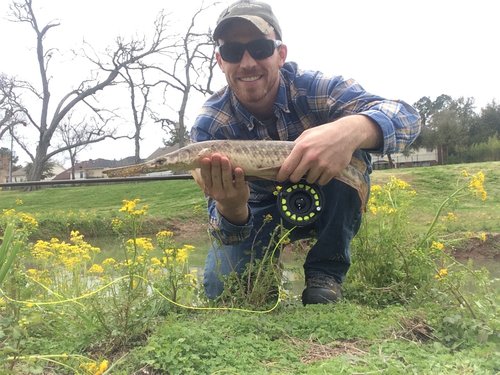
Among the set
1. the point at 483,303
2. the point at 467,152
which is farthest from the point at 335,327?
the point at 467,152

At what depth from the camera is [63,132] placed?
41.0m

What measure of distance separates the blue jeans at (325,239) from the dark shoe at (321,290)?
0.07 m

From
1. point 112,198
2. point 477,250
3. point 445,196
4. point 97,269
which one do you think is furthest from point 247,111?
point 112,198

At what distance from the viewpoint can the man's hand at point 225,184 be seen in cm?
252

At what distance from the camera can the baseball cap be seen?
2.95 m

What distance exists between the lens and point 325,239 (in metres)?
3.20

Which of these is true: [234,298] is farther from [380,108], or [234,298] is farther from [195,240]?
[195,240]

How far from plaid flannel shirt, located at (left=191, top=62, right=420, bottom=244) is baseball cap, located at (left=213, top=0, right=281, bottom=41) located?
13.7 inches

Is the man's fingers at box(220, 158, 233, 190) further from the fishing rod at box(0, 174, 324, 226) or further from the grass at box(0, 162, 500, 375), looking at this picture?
the grass at box(0, 162, 500, 375)

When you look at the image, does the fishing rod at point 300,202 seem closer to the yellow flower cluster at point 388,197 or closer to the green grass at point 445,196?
the yellow flower cluster at point 388,197

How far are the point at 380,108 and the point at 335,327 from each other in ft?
3.95

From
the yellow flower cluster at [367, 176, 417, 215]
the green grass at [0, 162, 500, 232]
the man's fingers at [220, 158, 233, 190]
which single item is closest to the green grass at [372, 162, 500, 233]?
the green grass at [0, 162, 500, 232]

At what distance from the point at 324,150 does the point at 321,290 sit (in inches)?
39.9

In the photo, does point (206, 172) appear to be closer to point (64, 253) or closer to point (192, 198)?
point (64, 253)
